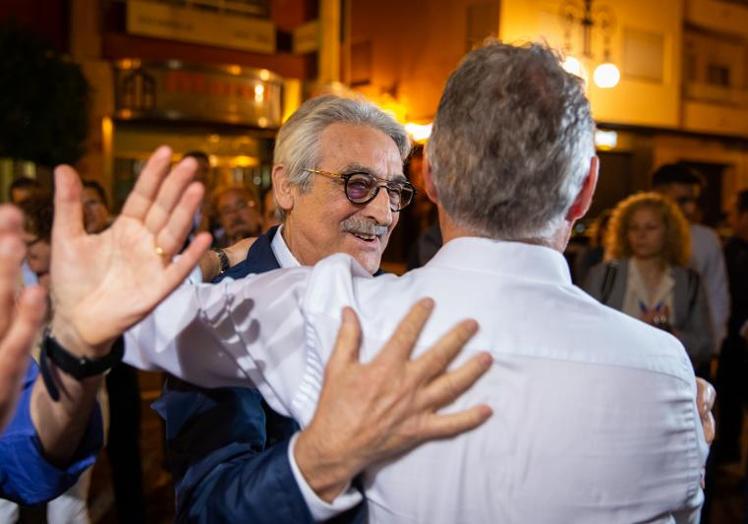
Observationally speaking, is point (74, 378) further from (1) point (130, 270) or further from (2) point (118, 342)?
(1) point (130, 270)

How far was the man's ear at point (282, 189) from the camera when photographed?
211 cm

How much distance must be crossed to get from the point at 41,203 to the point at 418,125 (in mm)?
9197

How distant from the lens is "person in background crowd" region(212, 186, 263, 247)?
4.77 metres

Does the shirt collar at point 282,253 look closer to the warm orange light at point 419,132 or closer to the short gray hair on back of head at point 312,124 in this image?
the short gray hair on back of head at point 312,124

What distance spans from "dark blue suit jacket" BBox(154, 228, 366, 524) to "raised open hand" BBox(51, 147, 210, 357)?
29 cm

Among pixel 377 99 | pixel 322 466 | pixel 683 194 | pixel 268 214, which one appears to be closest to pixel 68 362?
pixel 322 466

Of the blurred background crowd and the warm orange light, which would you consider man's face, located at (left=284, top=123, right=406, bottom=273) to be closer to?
the blurred background crowd

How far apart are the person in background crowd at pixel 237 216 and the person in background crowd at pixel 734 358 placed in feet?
10.4

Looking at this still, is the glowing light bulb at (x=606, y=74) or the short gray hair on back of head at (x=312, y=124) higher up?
the glowing light bulb at (x=606, y=74)

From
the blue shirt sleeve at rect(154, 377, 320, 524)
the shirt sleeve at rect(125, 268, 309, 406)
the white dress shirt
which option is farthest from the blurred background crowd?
the white dress shirt

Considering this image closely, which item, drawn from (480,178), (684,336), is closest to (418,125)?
(684,336)

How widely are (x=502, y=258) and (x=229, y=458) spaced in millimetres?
550

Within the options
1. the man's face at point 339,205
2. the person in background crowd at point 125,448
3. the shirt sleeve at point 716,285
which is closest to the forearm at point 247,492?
the man's face at point 339,205

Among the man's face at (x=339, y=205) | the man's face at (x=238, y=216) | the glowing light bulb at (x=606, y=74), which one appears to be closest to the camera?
the man's face at (x=339, y=205)
